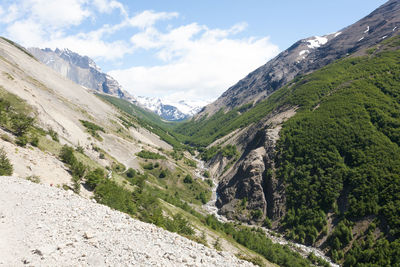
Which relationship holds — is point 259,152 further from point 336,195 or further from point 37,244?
point 37,244

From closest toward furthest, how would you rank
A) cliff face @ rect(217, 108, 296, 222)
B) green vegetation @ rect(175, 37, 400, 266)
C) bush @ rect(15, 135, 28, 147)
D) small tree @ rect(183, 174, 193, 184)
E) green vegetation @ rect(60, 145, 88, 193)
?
bush @ rect(15, 135, 28, 147)
green vegetation @ rect(60, 145, 88, 193)
green vegetation @ rect(175, 37, 400, 266)
cliff face @ rect(217, 108, 296, 222)
small tree @ rect(183, 174, 193, 184)

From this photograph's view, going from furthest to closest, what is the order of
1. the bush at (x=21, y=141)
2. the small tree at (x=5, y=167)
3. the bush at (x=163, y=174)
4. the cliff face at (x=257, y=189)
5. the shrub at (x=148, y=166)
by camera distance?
the bush at (x=163, y=174), the shrub at (x=148, y=166), the cliff face at (x=257, y=189), the bush at (x=21, y=141), the small tree at (x=5, y=167)

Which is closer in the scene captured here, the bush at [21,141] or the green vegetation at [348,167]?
the bush at [21,141]

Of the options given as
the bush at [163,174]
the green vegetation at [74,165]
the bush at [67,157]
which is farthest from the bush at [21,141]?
the bush at [163,174]

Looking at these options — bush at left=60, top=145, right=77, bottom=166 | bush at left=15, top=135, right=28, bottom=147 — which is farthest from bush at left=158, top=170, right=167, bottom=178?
bush at left=15, top=135, right=28, bottom=147

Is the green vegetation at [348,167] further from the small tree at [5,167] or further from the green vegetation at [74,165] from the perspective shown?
the small tree at [5,167]

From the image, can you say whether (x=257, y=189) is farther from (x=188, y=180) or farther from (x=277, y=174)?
(x=188, y=180)

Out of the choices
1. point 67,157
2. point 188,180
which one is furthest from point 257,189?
point 67,157

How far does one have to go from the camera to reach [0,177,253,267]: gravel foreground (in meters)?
13.6

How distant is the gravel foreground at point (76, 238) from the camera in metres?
13.6

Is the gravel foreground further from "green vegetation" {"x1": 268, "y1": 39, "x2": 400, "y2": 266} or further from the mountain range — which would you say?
"green vegetation" {"x1": 268, "y1": 39, "x2": 400, "y2": 266}

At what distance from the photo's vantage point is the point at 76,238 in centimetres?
1527

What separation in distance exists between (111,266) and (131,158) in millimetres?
105104

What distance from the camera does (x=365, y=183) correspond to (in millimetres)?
75062
